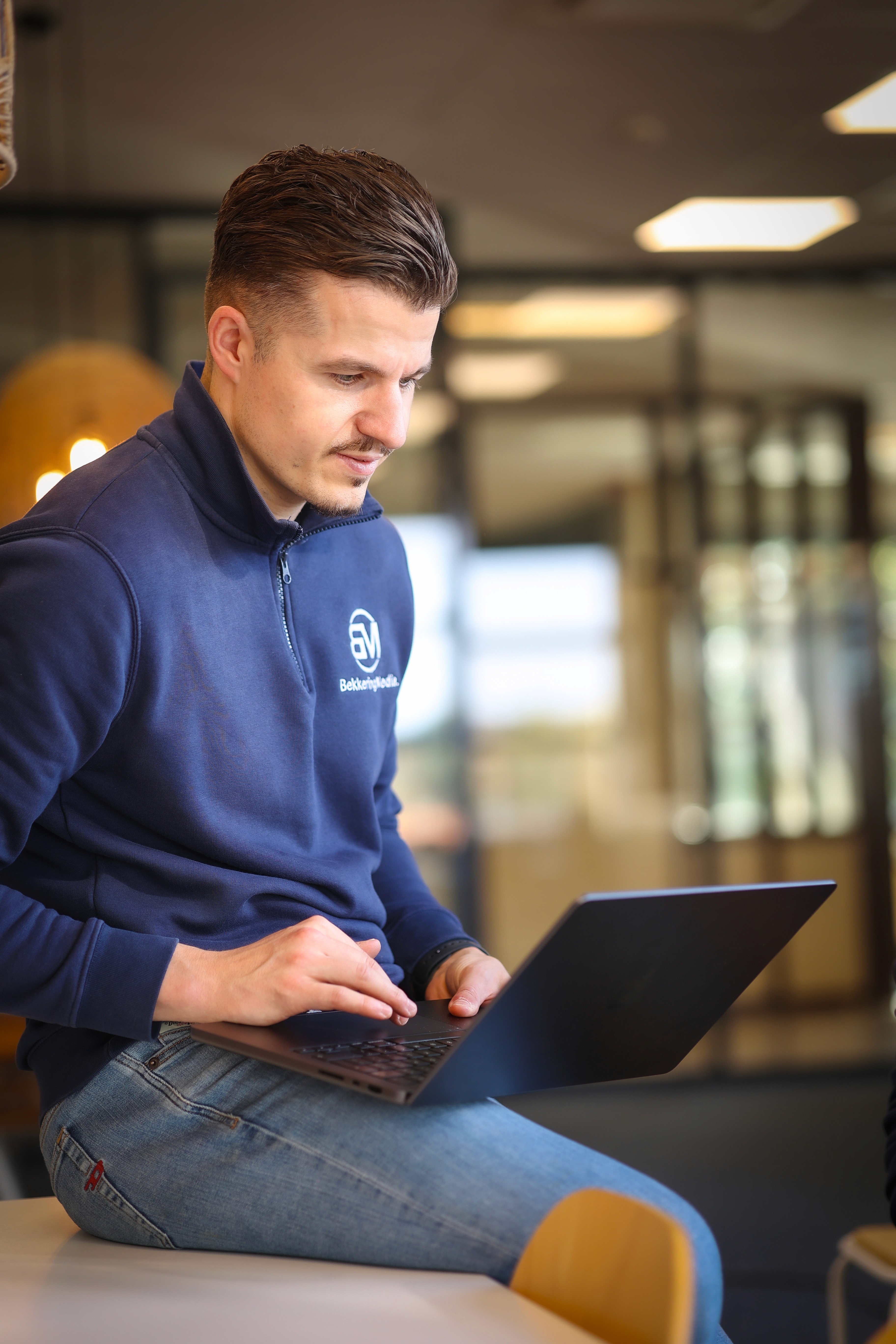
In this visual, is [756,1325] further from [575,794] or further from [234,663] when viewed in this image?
[575,794]

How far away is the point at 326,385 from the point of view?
1229 millimetres

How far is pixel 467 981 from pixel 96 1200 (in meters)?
0.39

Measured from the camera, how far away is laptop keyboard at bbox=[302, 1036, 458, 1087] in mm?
989

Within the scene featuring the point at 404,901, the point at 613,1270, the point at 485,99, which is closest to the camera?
the point at 613,1270

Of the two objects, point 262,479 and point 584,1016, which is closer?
point 584,1016

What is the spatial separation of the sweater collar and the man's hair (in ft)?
0.31

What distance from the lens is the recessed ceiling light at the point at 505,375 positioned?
16.5 ft

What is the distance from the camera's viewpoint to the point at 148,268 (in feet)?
15.0

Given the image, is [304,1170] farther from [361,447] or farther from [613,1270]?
[361,447]

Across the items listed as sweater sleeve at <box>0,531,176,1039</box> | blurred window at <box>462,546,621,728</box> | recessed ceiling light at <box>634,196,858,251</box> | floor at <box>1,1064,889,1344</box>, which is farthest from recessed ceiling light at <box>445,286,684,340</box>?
sweater sleeve at <box>0,531,176,1039</box>

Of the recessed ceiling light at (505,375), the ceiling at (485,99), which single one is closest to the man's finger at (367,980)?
the ceiling at (485,99)

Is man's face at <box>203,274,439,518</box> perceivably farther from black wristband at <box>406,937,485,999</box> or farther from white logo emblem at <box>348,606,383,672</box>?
black wristband at <box>406,937,485,999</box>

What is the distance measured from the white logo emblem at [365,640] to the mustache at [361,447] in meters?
0.21

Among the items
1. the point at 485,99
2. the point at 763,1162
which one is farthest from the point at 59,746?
the point at 763,1162
